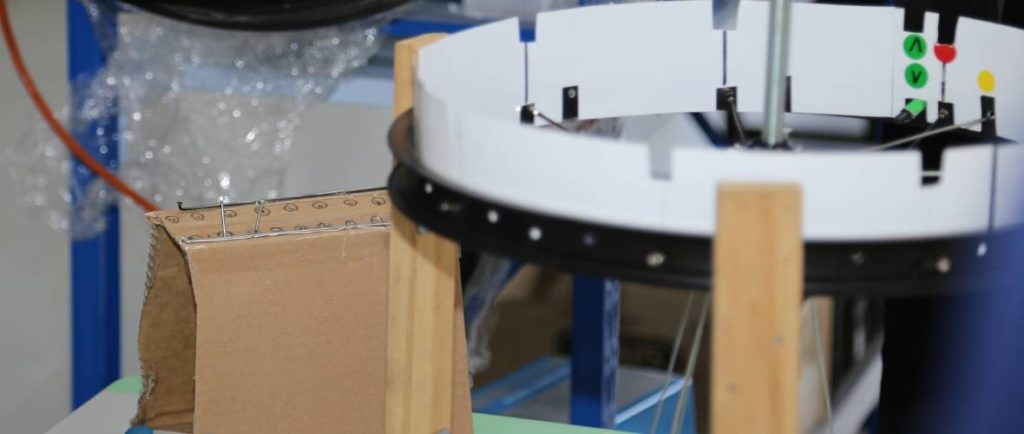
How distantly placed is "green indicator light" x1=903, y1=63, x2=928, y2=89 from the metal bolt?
361 millimetres

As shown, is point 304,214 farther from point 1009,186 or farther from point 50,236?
point 50,236

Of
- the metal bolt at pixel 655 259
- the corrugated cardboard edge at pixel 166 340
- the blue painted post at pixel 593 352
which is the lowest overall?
the blue painted post at pixel 593 352

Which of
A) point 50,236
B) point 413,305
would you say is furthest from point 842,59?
point 50,236

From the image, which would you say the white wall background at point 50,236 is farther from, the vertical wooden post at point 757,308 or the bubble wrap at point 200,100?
the vertical wooden post at point 757,308

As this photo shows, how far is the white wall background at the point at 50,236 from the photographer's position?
70.3 inches

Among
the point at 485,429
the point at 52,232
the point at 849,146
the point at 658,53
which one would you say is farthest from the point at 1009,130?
the point at 52,232

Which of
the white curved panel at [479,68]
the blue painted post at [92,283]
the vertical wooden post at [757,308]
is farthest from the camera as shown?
the blue painted post at [92,283]

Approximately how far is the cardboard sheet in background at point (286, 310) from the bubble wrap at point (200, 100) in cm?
72

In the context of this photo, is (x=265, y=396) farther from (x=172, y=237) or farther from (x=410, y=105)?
(x=410, y=105)

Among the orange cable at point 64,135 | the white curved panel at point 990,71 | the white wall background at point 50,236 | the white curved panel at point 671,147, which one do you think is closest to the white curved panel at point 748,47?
the white curved panel at point 671,147

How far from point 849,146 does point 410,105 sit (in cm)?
117

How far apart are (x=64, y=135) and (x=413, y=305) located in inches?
40.0

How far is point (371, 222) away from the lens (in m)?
0.99

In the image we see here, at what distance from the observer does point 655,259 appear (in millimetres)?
638
